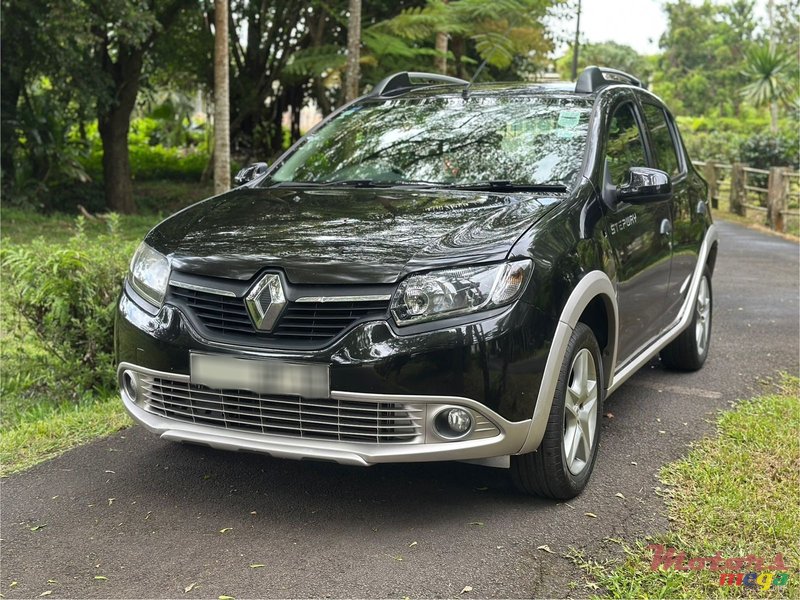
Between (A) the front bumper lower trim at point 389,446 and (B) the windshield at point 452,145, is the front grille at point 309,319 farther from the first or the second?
(B) the windshield at point 452,145

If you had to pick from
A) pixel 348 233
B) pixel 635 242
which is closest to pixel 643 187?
pixel 635 242

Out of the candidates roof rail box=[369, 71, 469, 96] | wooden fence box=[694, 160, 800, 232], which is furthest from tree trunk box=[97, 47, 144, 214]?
roof rail box=[369, 71, 469, 96]

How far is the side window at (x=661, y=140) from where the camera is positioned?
5.24 meters

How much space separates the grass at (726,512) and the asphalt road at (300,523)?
10cm

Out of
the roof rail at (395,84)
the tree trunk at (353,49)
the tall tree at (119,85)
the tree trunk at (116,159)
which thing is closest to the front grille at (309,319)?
the roof rail at (395,84)

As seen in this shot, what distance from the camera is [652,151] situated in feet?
16.8

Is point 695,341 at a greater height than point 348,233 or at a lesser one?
lesser

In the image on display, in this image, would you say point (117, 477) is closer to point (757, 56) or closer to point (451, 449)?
point (451, 449)

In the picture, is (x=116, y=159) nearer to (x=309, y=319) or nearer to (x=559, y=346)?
(x=309, y=319)

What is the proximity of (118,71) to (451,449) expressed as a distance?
14.3 m

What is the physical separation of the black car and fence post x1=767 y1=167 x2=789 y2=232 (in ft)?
43.8

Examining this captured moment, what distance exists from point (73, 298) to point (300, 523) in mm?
2411

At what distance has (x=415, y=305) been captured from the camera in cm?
321

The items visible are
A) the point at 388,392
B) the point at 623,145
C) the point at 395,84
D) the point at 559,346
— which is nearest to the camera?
the point at 388,392
